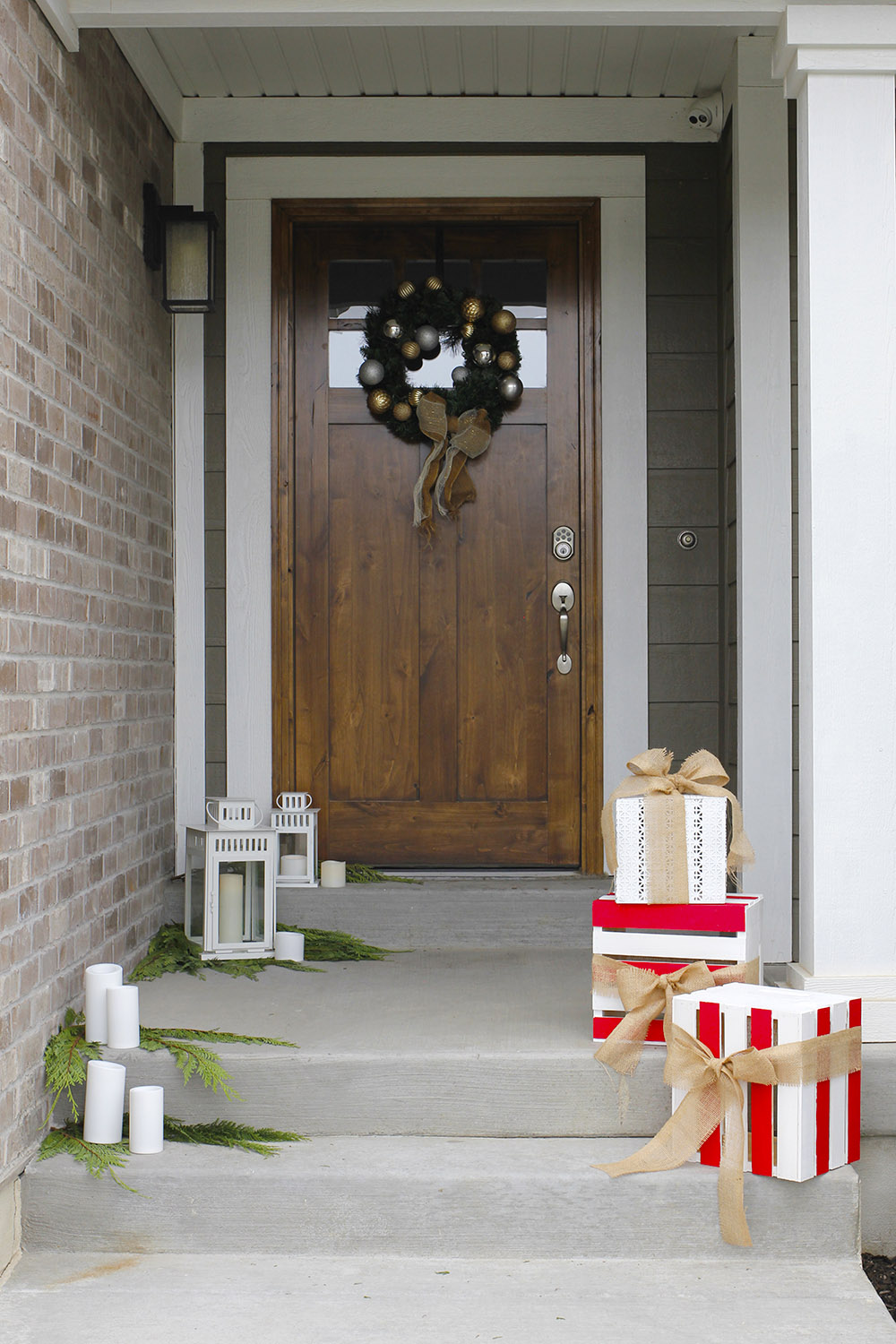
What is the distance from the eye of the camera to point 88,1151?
2211 millimetres

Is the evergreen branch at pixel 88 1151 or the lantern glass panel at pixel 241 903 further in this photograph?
the lantern glass panel at pixel 241 903

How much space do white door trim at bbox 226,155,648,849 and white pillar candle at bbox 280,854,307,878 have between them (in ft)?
0.70

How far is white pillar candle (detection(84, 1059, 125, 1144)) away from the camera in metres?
2.21

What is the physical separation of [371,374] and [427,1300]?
250 centimetres

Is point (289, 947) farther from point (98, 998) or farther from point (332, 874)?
point (98, 998)

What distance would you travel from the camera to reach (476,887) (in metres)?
3.38

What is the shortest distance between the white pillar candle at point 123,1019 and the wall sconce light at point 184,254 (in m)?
1.91

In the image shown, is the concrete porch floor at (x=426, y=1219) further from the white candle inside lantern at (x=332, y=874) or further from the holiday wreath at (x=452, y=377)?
the holiday wreath at (x=452, y=377)

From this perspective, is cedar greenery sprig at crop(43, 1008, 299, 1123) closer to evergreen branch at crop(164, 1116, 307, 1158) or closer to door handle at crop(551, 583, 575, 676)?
evergreen branch at crop(164, 1116, 307, 1158)

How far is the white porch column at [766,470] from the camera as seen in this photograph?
3158mm

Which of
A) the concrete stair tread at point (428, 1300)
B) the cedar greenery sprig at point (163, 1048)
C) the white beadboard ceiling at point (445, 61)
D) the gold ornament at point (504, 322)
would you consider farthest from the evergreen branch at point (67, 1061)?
the white beadboard ceiling at point (445, 61)

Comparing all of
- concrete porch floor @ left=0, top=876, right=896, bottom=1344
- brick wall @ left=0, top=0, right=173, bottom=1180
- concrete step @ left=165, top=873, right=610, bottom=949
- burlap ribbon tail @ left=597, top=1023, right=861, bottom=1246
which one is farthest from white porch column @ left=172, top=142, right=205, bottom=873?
burlap ribbon tail @ left=597, top=1023, right=861, bottom=1246

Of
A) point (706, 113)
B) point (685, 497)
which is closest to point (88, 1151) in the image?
point (685, 497)

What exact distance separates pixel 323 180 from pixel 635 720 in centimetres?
187
